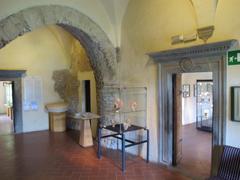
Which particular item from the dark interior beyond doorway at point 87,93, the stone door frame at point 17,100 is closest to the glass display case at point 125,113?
the dark interior beyond doorway at point 87,93

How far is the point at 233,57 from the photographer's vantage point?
3102 mm

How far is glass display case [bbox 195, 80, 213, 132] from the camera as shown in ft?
26.7

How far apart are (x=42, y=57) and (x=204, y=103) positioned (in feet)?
21.9

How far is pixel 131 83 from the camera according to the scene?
201 inches

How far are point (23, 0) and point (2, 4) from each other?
1.28 feet

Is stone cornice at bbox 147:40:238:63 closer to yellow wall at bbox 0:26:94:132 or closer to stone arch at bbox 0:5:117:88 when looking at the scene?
stone arch at bbox 0:5:117:88

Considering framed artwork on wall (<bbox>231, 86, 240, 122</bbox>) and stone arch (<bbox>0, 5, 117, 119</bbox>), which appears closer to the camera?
framed artwork on wall (<bbox>231, 86, 240, 122</bbox>)

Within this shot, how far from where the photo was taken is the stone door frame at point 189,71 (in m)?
3.25

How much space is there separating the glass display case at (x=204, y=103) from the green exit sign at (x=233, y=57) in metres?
5.27

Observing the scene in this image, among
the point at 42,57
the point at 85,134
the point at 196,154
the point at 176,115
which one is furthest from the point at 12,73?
the point at 196,154

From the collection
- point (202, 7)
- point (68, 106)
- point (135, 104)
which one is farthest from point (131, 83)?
point (68, 106)

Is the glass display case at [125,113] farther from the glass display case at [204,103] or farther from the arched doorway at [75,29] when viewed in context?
the glass display case at [204,103]

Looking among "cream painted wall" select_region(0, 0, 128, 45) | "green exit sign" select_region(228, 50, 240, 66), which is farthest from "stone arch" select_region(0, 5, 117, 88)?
"green exit sign" select_region(228, 50, 240, 66)

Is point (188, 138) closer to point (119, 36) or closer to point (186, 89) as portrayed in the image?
point (186, 89)
